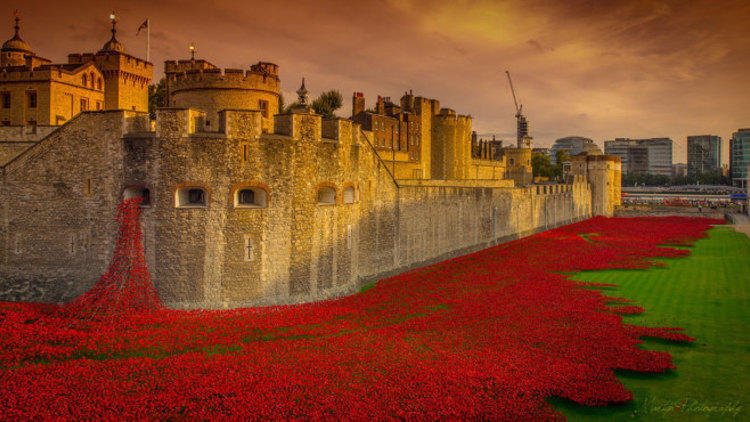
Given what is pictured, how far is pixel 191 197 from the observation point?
20.0m

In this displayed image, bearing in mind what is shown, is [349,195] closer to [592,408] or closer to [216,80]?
[216,80]

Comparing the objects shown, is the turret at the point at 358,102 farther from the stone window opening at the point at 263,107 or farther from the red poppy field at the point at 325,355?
the red poppy field at the point at 325,355

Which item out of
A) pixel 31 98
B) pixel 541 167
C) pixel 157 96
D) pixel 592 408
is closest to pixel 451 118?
pixel 157 96

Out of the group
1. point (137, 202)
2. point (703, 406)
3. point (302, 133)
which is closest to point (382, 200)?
point (302, 133)

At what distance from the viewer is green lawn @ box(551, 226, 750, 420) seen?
11497 mm

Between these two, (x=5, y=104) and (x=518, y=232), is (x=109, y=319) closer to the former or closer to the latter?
(x=5, y=104)

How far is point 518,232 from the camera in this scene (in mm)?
47469

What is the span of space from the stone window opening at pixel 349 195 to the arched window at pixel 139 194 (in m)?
9.02

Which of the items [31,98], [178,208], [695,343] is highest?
[31,98]

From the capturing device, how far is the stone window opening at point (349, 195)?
23.9 m

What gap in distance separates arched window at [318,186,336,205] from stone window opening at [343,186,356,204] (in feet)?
3.36

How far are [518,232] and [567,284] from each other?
22.5 metres

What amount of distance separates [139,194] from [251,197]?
4556 mm

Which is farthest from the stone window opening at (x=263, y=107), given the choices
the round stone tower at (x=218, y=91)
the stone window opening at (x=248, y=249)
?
the stone window opening at (x=248, y=249)
